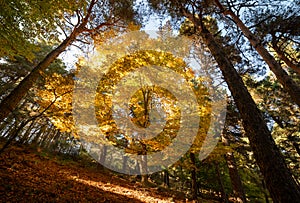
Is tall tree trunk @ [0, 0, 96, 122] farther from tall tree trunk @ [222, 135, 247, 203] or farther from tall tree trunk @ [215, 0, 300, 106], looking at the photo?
tall tree trunk @ [222, 135, 247, 203]

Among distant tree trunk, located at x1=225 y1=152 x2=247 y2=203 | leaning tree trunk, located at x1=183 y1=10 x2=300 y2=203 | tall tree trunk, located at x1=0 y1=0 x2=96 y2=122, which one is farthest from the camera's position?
distant tree trunk, located at x1=225 y1=152 x2=247 y2=203

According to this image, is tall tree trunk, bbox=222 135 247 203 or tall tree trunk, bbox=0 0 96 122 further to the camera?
tall tree trunk, bbox=222 135 247 203

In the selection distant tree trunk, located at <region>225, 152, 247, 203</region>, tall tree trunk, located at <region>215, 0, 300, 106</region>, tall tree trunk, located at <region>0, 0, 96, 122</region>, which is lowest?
distant tree trunk, located at <region>225, 152, 247, 203</region>

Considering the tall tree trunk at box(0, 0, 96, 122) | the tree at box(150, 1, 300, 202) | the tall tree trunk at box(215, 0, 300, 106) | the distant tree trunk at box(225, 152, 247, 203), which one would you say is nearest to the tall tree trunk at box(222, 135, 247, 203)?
the distant tree trunk at box(225, 152, 247, 203)

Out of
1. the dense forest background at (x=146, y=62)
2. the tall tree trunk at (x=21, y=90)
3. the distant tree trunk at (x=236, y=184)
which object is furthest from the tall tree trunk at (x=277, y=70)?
the tall tree trunk at (x=21, y=90)

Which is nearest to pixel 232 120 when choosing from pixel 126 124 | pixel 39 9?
pixel 126 124

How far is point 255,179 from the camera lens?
1750 centimetres

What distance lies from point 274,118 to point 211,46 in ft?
46.0

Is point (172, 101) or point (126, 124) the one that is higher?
point (172, 101)

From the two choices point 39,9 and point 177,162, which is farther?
point 177,162

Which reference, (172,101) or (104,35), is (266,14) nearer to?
(172,101)

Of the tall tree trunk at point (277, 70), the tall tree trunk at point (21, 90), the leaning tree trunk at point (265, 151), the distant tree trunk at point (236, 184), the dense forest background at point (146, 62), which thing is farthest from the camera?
the distant tree trunk at point (236, 184)

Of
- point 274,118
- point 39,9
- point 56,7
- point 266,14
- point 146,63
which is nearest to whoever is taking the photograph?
point 39,9

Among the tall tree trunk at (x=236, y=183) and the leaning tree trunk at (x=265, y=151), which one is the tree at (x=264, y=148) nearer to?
the leaning tree trunk at (x=265, y=151)
